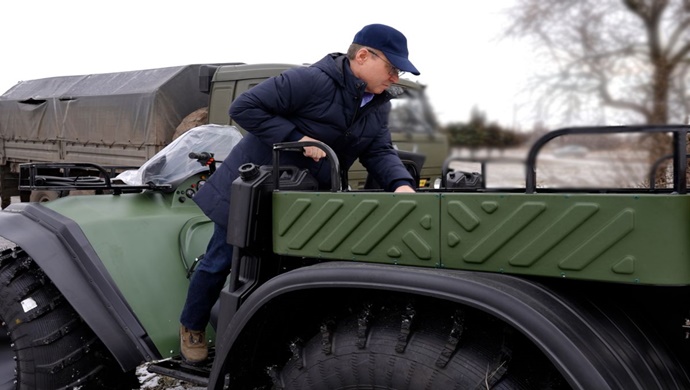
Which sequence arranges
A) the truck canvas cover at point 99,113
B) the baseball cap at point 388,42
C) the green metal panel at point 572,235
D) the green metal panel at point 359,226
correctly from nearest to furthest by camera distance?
the green metal panel at point 572,235 < the green metal panel at point 359,226 < the baseball cap at point 388,42 < the truck canvas cover at point 99,113

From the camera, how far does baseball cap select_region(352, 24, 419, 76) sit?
2.51 meters

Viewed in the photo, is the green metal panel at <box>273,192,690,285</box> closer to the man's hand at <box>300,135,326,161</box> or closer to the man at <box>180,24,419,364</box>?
the man's hand at <box>300,135,326,161</box>

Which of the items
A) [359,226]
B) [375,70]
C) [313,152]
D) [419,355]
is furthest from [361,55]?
[419,355]

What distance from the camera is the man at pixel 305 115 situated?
2.53 meters

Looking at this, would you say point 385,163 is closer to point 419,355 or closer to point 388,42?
point 388,42

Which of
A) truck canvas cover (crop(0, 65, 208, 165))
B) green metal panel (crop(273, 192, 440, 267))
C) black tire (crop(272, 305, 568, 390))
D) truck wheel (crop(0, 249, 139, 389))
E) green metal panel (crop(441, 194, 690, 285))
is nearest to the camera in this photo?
green metal panel (crop(441, 194, 690, 285))

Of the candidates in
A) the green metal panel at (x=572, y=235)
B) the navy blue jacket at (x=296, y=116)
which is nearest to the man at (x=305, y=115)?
the navy blue jacket at (x=296, y=116)

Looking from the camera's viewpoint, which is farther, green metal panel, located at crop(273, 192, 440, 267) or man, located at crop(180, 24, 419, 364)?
man, located at crop(180, 24, 419, 364)

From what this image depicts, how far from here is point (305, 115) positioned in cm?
261

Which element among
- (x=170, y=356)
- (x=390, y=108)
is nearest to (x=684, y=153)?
(x=390, y=108)

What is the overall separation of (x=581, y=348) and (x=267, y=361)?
3.54 feet

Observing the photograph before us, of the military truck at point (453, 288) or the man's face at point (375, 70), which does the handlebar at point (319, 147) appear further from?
the man's face at point (375, 70)

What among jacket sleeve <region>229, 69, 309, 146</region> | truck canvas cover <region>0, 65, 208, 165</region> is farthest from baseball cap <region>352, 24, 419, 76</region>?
truck canvas cover <region>0, 65, 208, 165</region>

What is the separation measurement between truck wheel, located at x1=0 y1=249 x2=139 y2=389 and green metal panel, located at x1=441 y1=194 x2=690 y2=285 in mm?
1861
